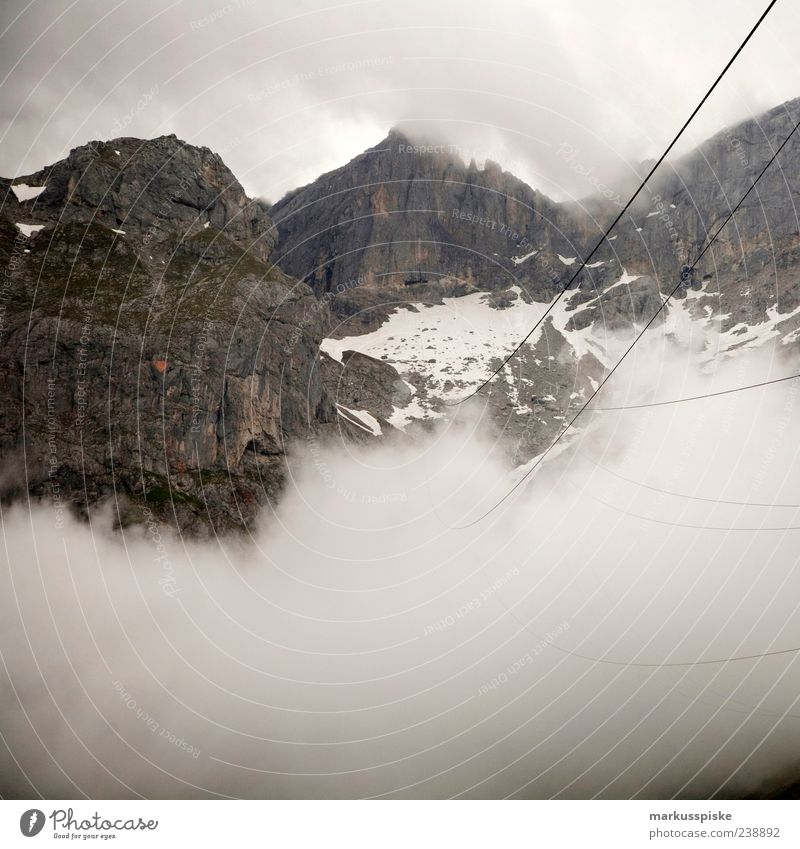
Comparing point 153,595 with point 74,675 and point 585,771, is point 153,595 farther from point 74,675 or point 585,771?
point 585,771

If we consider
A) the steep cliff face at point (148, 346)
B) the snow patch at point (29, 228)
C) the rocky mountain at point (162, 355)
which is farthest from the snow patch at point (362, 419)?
the snow patch at point (29, 228)

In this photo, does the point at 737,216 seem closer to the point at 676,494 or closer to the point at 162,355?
the point at 676,494

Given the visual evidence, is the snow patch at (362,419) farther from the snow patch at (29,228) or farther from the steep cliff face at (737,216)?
the steep cliff face at (737,216)

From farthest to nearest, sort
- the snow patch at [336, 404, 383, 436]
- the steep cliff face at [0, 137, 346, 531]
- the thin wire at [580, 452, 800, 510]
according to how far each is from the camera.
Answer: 1. the thin wire at [580, 452, 800, 510]
2. the snow patch at [336, 404, 383, 436]
3. the steep cliff face at [0, 137, 346, 531]

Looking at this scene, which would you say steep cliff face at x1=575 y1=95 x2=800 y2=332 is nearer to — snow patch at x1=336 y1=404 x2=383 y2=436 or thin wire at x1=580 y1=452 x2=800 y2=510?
thin wire at x1=580 y1=452 x2=800 y2=510

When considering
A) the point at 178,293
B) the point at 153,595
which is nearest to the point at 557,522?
the point at 153,595

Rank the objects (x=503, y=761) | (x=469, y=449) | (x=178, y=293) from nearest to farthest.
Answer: (x=178, y=293) → (x=503, y=761) → (x=469, y=449)

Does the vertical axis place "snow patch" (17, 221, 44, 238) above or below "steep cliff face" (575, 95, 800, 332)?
below

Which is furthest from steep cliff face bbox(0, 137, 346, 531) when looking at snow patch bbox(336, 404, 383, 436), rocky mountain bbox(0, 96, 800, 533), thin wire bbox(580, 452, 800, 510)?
thin wire bbox(580, 452, 800, 510)
